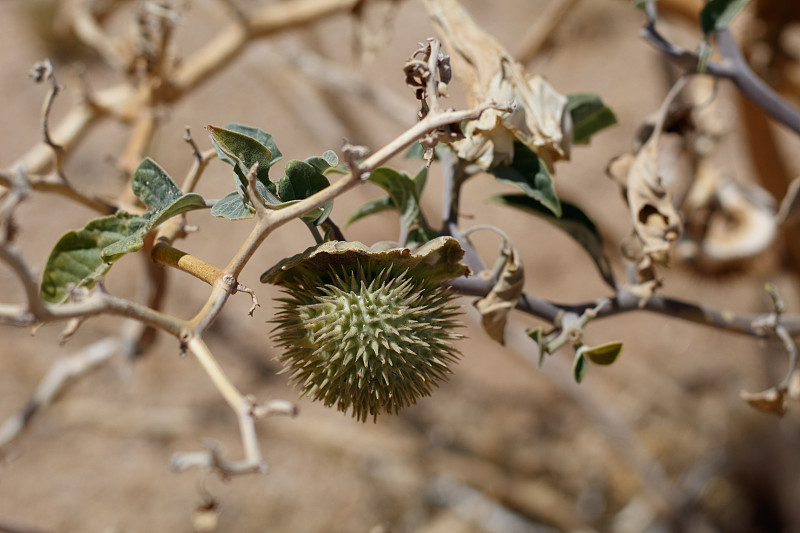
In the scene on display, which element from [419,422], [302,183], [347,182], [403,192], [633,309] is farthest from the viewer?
[419,422]

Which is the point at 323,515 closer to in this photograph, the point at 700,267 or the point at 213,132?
the point at 700,267

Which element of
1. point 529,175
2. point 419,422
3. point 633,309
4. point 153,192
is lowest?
point 419,422

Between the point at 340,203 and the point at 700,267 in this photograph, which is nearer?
the point at 700,267

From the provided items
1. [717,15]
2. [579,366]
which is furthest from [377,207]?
[717,15]

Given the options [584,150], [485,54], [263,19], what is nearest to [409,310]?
[485,54]

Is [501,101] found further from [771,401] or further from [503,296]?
[771,401]

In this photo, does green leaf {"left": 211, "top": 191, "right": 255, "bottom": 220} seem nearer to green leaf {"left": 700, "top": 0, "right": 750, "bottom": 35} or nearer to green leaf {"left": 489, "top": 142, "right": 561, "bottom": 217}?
green leaf {"left": 489, "top": 142, "right": 561, "bottom": 217}

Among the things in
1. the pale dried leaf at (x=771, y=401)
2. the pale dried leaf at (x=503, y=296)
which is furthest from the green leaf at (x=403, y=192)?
the pale dried leaf at (x=771, y=401)
